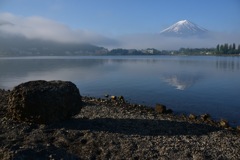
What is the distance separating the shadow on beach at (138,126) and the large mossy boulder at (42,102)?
588mm

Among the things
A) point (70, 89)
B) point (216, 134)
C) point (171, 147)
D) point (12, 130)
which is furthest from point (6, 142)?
point (216, 134)

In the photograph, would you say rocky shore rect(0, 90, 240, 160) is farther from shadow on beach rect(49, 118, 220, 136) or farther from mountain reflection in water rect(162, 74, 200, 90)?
mountain reflection in water rect(162, 74, 200, 90)

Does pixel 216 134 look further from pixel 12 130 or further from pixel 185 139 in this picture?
pixel 12 130

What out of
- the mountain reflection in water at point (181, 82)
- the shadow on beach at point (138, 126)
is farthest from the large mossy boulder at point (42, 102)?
the mountain reflection in water at point (181, 82)

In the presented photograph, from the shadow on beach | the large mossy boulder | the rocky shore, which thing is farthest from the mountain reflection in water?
the large mossy boulder

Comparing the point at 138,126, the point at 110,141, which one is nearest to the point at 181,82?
the point at 138,126

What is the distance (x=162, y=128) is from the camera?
51.3ft

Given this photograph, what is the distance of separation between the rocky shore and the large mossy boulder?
1.11 feet

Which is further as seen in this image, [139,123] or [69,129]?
[139,123]

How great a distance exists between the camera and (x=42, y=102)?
46.6 ft

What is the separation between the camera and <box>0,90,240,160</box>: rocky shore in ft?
37.7

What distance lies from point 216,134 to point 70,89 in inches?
304

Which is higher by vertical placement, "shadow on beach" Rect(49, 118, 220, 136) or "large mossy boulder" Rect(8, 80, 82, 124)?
"large mossy boulder" Rect(8, 80, 82, 124)

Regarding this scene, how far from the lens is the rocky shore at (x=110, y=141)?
11.5 metres
